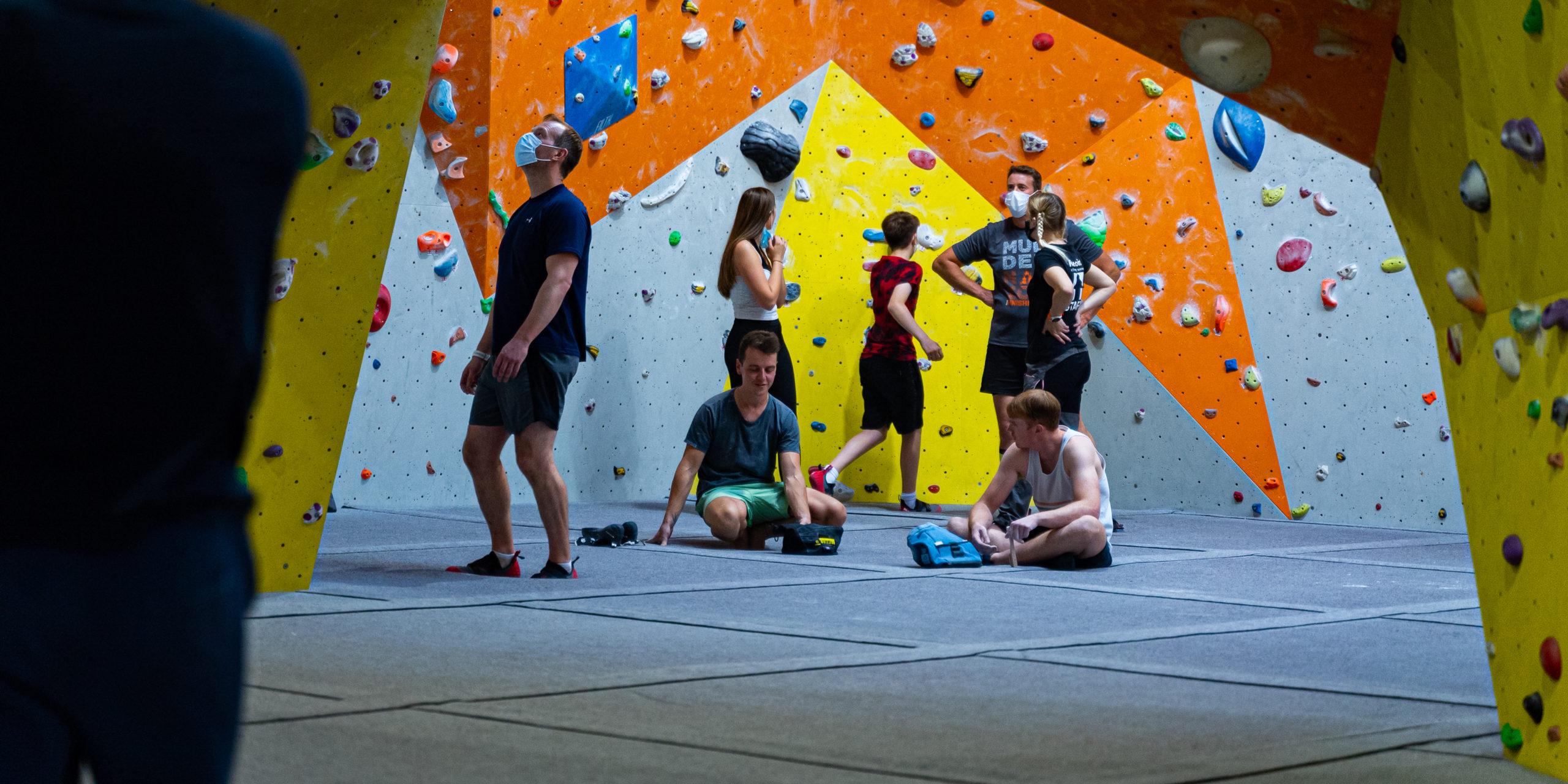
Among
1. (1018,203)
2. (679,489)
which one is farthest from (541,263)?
(1018,203)

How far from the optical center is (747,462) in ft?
23.5

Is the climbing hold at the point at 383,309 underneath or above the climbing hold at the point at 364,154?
underneath

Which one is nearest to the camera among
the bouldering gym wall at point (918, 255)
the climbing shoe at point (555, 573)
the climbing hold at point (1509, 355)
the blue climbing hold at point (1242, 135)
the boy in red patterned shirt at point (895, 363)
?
the climbing hold at point (1509, 355)

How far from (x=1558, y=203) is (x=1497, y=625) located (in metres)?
0.92

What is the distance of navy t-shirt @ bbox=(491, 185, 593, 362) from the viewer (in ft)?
18.1

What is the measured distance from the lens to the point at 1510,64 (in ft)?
9.44

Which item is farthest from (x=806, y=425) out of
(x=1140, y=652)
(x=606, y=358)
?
(x=1140, y=652)

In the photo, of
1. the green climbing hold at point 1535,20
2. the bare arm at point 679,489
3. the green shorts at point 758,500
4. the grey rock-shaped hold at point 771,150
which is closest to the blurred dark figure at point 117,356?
the green climbing hold at point 1535,20

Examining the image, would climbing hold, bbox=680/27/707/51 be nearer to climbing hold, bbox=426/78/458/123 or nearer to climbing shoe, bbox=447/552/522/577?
climbing hold, bbox=426/78/458/123

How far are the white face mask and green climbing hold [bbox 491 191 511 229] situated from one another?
8.94 ft

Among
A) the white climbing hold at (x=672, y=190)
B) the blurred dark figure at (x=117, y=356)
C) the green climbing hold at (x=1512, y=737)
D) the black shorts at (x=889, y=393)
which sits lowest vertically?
the green climbing hold at (x=1512, y=737)

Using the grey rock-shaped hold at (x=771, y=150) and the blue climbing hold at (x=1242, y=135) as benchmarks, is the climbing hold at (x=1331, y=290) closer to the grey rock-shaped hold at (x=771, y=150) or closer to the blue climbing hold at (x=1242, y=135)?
the blue climbing hold at (x=1242, y=135)

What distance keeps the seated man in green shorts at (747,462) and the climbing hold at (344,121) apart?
2306mm

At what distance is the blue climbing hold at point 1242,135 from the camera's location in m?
9.49
